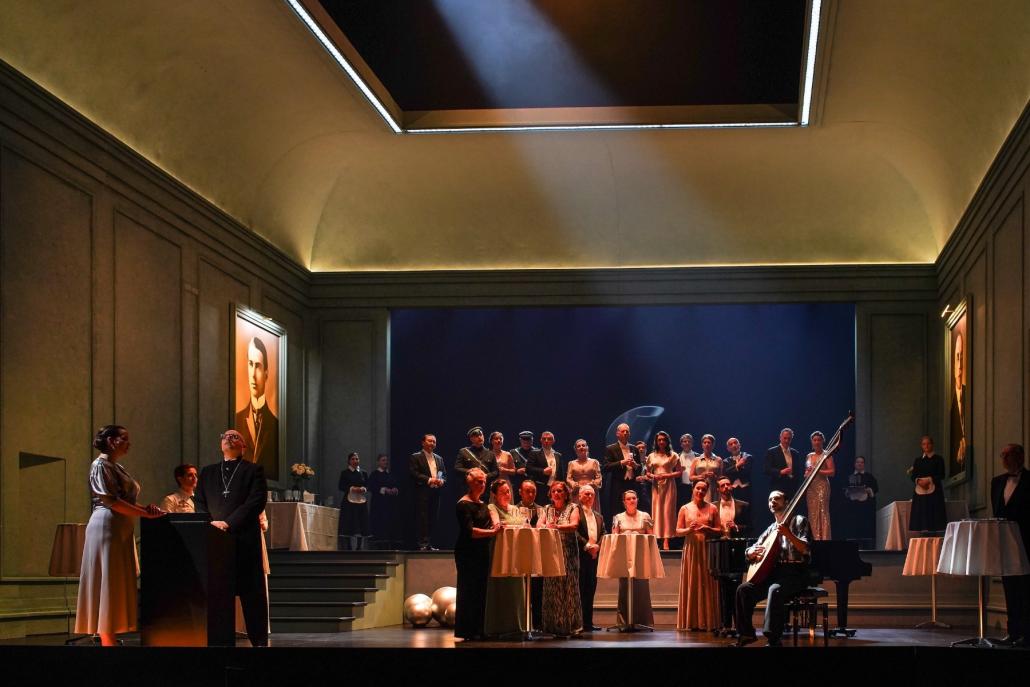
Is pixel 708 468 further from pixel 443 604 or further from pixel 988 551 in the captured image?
pixel 988 551

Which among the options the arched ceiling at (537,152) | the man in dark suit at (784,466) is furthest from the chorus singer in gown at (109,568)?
the man in dark suit at (784,466)

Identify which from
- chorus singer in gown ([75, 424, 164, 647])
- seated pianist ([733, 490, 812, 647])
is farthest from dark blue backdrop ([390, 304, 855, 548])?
chorus singer in gown ([75, 424, 164, 647])

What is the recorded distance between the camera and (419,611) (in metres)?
12.7

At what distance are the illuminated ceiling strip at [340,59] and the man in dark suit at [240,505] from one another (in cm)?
511

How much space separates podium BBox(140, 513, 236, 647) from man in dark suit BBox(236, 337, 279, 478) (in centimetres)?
742

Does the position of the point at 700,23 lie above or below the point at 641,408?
above

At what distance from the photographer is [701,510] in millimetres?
11734

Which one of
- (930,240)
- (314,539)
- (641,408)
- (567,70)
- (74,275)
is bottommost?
(314,539)

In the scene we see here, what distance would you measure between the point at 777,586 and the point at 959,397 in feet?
22.0

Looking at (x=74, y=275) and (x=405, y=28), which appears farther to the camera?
(x=405, y=28)

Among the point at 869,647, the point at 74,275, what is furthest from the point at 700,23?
the point at 869,647

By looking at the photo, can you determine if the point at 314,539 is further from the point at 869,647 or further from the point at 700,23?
the point at 869,647

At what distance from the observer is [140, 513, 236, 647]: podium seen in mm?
7461

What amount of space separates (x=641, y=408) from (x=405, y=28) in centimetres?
725
